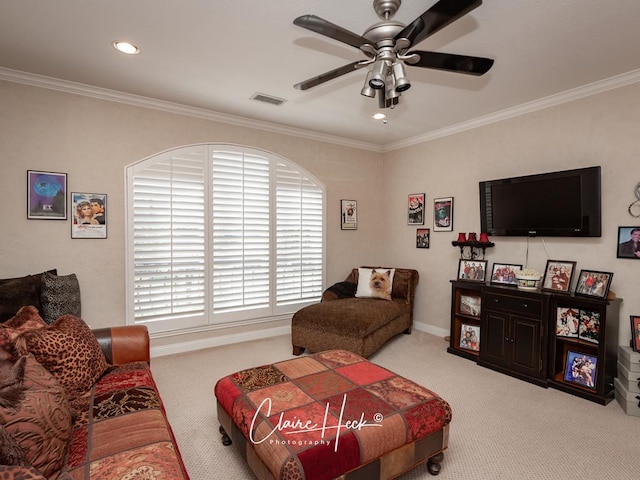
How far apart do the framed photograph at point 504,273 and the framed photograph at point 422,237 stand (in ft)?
3.42

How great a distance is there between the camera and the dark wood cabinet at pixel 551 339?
2.79 meters

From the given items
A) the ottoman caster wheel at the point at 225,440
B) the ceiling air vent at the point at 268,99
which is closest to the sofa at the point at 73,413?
the ottoman caster wheel at the point at 225,440

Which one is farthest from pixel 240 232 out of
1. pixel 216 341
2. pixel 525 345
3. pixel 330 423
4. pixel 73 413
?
pixel 525 345

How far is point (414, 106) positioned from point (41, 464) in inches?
151

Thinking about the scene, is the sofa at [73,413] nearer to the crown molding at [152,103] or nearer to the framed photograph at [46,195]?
the framed photograph at [46,195]

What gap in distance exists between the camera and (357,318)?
11.5ft

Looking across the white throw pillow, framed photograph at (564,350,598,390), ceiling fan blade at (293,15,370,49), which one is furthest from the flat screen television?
ceiling fan blade at (293,15,370,49)

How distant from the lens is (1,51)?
2.60 meters

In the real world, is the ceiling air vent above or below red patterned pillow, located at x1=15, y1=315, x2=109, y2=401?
above

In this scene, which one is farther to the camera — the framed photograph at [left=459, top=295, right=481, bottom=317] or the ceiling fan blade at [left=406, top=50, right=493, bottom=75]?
the framed photograph at [left=459, top=295, right=481, bottom=317]

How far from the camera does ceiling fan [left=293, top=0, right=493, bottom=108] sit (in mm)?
1545

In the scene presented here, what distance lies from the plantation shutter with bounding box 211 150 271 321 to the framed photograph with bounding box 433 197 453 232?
2.19 m

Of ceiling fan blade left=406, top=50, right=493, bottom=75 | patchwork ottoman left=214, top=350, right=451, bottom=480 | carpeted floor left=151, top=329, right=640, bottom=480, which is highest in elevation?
ceiling fan blade left=406, top=50, right=493, bottom=75

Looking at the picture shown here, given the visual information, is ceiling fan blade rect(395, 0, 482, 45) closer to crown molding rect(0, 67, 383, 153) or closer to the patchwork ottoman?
the patchwork ottoman
